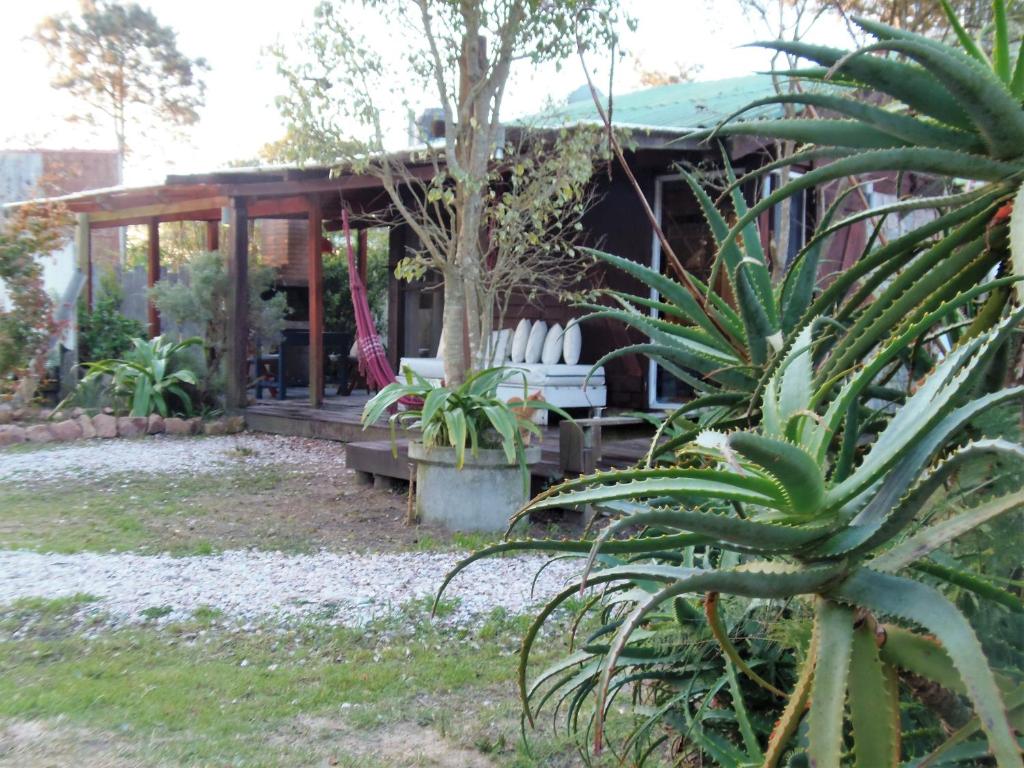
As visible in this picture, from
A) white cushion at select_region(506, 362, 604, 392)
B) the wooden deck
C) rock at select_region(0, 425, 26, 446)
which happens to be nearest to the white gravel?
the wooden deck

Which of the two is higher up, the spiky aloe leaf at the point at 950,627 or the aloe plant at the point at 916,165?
the aloe plant at the point at 916,165

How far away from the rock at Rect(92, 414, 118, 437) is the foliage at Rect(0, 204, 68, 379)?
134 centimetres

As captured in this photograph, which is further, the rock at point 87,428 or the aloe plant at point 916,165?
the rock at point 87,428

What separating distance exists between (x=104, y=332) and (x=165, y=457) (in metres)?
4.71

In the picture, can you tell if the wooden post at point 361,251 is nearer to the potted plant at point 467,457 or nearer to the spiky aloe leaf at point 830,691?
the potted plant at point 467,457

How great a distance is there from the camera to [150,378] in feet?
36.5

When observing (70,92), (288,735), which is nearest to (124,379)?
(288,735)

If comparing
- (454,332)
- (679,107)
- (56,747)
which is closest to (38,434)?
(454,332)

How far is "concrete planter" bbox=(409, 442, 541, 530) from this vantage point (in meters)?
6.25

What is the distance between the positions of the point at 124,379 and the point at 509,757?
9057 millimetres

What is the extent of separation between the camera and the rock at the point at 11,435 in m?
10.0

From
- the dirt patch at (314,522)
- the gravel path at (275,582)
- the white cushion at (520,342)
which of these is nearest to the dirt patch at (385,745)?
the gravel path at (275,582)

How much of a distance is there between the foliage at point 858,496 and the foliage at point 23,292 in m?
10.4

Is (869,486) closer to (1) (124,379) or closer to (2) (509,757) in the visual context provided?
(2) (509,757)
